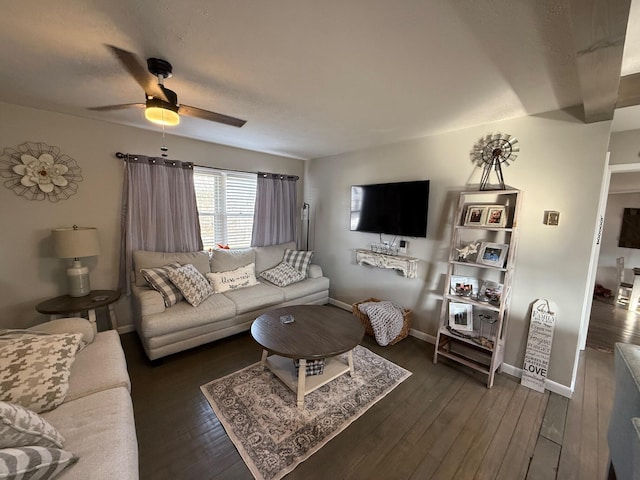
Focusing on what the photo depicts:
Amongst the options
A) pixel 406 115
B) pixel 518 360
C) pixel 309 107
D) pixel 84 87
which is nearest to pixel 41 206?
pixel 84 87

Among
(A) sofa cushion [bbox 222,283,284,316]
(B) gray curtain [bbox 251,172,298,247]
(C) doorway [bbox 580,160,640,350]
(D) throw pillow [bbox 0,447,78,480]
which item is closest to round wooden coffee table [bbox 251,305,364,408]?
(A) sofa cushion [bbox 222,283,284,316]

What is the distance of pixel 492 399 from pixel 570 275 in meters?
1.19

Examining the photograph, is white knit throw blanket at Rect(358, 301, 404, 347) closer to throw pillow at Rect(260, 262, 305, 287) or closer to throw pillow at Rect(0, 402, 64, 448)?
throw pillow at Rect(260, 262, 305, 287)

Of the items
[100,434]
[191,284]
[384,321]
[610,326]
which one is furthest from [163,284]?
[610,326]

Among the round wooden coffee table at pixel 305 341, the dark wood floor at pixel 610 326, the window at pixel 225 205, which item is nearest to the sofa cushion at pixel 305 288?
the round wooden coffee table at pixel 305 341

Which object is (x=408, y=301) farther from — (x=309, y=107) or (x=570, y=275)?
(x=309, y=107)

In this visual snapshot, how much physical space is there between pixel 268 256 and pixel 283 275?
425mm

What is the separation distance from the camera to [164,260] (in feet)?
9.45

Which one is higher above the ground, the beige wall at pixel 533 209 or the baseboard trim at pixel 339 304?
the beige wall at pixel 533 209

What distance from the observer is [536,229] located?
7.16 feet

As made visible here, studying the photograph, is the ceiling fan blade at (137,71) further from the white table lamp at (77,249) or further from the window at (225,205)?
the window at (225,205)

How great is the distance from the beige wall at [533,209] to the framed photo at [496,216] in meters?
0.19

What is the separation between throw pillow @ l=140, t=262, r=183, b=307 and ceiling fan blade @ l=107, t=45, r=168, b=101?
1.76 meters

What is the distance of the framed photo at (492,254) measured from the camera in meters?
2.19
